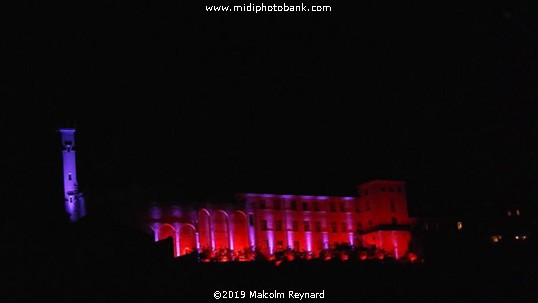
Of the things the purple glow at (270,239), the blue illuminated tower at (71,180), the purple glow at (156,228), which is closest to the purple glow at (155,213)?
the purple glow at (156,228)

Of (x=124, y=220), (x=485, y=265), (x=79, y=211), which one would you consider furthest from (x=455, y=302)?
(x=79, y=211)

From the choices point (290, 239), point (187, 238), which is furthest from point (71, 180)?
point (290, 239)

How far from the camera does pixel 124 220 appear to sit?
2448 inches

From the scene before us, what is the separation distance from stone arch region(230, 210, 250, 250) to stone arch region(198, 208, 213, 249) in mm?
2565

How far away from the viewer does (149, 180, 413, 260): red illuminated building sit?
6550 cm

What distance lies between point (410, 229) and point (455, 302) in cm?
1610

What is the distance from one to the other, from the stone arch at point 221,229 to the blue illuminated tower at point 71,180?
11.0m

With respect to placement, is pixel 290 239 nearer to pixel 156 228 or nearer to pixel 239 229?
→ pixel 239 229

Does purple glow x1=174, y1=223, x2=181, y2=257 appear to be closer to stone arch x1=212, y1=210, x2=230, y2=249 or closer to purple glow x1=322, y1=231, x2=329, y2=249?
stone arch x1=212, y1=210, x2=230, y2=249

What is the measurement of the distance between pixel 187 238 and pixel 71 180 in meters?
11.1

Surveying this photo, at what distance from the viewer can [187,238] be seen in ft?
215

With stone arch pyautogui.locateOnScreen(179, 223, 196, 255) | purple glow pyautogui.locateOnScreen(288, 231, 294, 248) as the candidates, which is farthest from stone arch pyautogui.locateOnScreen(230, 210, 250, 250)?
purple glow pyautogui.locateOnScreen(288, 231, 294, 248)

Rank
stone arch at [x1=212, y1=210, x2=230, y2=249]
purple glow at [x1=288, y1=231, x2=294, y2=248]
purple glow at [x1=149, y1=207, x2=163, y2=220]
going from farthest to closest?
purple glow at [x1=288, y1=231, x2=294, y2=248] → stone arch at [x1=212, y1=210, x2=230, y2=249] → purple glow at [x1=149, y1=207, x2=163, y2=220]

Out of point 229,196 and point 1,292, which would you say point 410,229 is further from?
point 1,292
